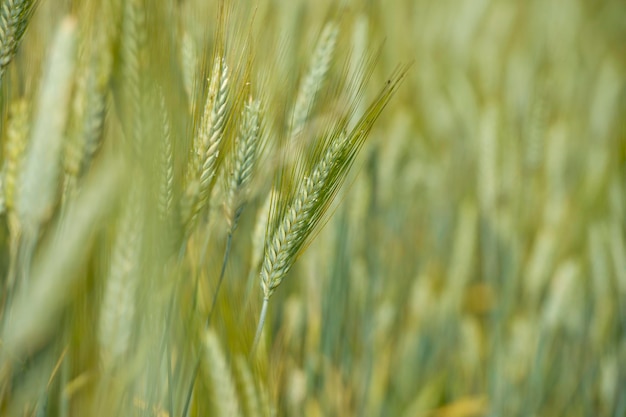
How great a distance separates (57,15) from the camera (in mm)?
596

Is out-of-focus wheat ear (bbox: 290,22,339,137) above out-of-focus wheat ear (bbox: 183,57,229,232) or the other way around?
above

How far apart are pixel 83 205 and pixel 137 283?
12 centimetres

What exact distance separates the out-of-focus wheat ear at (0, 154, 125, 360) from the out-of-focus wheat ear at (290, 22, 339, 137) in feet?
0.63

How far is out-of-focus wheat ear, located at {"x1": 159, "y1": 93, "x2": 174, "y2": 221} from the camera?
15.8 inches

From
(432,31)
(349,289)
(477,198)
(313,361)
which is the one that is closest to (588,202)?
(477,198)

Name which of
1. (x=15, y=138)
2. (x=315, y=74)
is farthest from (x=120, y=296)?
(x=315, y=74)

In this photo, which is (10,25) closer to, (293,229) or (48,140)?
(48,140)

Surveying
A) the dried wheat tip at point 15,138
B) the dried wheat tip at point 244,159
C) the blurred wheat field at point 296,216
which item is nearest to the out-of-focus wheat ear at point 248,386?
the blurred wheat field at point 296,216

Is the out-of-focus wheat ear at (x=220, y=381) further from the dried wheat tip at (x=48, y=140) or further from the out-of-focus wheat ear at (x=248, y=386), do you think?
the dried wheat tip at (x=48, y=140)

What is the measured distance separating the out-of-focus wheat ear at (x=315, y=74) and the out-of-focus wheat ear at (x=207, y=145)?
0.52 ft

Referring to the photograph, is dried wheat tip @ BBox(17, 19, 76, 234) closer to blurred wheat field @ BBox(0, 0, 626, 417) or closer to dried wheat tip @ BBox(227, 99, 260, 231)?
blurred wheat field @ BBox(0, 0, 626, 417)

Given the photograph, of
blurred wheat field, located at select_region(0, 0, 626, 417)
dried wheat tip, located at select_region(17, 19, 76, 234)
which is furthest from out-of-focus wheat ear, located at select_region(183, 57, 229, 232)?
dried wheat tip, located at select_region(17, 19, 76, 234)

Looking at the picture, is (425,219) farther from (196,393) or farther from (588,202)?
(196,393)

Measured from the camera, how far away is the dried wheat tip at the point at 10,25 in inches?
17.7
